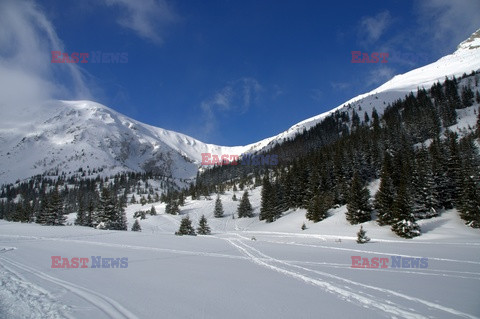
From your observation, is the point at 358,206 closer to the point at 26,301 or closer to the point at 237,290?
the point at 237,290

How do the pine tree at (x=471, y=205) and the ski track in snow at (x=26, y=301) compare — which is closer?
the ski track in snow at (x=26, y=301)

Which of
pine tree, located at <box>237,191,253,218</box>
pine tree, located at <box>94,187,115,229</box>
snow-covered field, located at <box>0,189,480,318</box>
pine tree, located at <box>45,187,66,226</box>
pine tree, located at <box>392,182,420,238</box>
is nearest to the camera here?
snow-covered field, located at <box>0,189,480,318</box>

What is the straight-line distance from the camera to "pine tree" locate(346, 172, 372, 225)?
120ft

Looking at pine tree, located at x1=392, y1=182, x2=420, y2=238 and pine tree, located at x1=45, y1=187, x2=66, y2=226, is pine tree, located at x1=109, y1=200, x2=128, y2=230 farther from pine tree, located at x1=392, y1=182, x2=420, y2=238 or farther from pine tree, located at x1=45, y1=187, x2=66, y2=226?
pine tree, located at x1=392, y1=182, x2=420, y2=238

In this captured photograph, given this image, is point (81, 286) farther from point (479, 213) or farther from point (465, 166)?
point (465, 166)

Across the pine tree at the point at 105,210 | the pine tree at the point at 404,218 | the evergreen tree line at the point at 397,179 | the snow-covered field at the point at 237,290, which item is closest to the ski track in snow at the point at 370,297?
the snow-covered field at the point at 237,290

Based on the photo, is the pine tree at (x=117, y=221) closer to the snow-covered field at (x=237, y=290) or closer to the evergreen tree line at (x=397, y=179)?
the snow-covered field at (x=237, y=290)

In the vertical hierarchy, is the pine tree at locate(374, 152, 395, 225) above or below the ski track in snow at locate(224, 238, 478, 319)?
above

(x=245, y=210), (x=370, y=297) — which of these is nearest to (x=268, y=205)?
(x=245, y=210)

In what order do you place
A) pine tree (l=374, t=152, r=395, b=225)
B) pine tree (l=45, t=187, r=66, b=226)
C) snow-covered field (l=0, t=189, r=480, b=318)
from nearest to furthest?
snow-covered field (l=0, t=189, r=480, b=318), pine tree (l=374, t=152, r=395, b=225), pine tree (l=45, t=187, r=66, b=226)

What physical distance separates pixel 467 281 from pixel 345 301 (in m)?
Answer: 6.24

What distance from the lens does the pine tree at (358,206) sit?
120ft

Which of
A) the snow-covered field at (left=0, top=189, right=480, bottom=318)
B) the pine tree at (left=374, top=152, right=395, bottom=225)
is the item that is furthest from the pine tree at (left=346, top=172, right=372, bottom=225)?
the snow-covered field at (left=0, top=189, right=480, bottom=318)

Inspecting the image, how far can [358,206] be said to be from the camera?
36.8 metres
